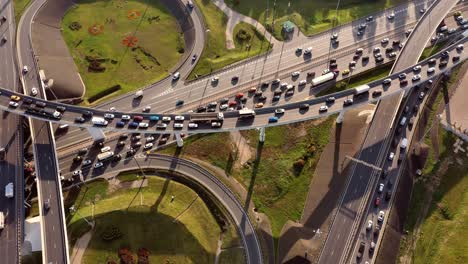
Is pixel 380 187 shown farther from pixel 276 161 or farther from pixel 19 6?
pixel 19 6

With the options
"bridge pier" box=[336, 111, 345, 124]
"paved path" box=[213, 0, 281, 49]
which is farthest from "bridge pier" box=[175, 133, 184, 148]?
"bridge pier" box=[336, 111, 345, 124]

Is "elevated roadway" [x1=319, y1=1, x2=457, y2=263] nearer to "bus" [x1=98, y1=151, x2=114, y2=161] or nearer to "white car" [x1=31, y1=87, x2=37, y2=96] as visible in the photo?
"bus" [x1=98, y1=151, x2=114, y2=161]

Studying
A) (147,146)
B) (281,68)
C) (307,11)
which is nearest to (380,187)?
(281,68)

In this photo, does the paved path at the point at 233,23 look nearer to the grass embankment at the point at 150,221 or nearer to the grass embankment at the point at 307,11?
the grass embankment at the point at 307,11

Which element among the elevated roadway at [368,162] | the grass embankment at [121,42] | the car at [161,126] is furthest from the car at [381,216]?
the grass embankment at [121,42]

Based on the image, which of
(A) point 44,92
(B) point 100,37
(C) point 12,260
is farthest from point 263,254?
(B) point 100,37

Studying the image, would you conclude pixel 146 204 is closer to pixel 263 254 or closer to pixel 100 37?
pixel 263 254
